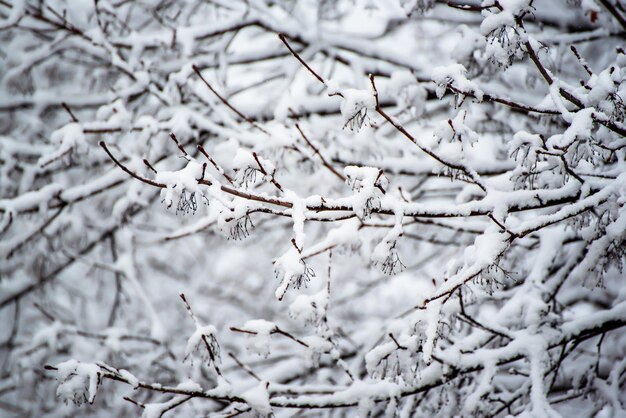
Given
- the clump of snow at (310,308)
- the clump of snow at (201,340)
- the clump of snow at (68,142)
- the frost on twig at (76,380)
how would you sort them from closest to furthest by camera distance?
1. the frost on twig at (76,380)
2. the clump of snow at (201,340)
3. the clump of snow at (310,308)
4. the clump of snow at (68,142)

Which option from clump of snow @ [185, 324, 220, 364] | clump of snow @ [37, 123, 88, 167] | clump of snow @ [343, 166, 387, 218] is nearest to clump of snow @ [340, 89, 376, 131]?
clump of snow @ [343, 166, 387, 218]

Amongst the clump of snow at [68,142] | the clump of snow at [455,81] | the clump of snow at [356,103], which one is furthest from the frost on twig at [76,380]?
the clump of snow at [455,81]

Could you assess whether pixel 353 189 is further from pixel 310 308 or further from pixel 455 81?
pixel 310 308

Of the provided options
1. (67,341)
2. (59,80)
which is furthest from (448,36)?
(67,341)

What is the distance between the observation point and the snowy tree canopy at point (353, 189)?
1591 mm

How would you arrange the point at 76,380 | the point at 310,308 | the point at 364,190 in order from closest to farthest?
the point at 364,190, the point at 76,380, the point at 310,308

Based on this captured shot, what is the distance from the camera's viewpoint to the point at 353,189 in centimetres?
161

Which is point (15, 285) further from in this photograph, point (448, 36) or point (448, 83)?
A: point (448, 36)

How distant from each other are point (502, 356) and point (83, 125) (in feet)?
9.11

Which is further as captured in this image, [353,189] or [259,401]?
[259,401]

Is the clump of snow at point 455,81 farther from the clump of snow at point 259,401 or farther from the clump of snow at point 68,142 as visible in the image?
the clump of snow at point 68,142

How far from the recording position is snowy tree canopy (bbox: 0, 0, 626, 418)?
Result: 1.59 meters

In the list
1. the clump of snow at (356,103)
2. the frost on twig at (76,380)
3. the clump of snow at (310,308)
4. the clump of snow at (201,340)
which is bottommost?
the frost on twig at (76,380)

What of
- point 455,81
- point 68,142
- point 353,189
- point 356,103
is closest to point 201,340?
point 353,189
